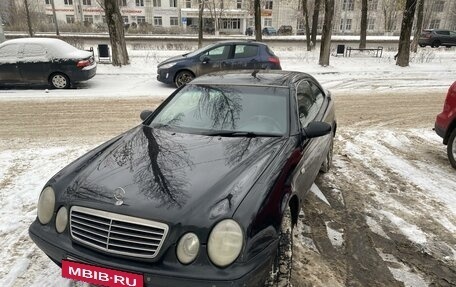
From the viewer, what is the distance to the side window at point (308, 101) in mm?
3943

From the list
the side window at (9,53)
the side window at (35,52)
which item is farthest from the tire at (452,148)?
the side window at (9,53)

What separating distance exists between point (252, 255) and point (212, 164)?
0.86 metres

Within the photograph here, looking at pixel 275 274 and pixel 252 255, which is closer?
pixel 252 255

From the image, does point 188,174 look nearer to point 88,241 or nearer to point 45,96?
point 88,241

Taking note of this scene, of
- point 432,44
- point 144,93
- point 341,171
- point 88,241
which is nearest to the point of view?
point 88,241

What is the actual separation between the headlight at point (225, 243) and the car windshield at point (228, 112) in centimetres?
131

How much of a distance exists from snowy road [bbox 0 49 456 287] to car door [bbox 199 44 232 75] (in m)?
1.57

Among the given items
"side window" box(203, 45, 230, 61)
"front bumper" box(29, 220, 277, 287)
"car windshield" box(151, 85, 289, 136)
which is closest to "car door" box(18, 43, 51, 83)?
"side window" box(203, 45, 230, 61)

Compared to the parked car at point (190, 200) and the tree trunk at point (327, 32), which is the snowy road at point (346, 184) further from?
Result: the tree trunk at point (327, 32)

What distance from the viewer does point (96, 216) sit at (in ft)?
8.21

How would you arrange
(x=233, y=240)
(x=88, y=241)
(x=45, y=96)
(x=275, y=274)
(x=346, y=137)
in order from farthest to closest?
(x=45, y=96) < (x=346, y=137) < (x=275, y=274) < (x=88, y=241) < (x=233, y=240)

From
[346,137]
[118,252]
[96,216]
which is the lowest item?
[346,137]

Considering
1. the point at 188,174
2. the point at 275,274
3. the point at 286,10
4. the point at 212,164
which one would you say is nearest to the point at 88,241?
the point at 188,174

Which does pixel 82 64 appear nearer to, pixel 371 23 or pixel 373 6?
pixel 373 6
